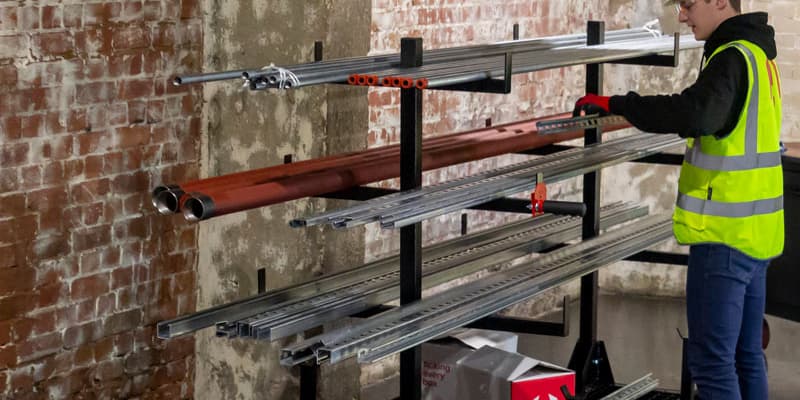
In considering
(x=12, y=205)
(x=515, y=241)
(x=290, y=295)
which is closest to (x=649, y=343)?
(x=515, y=241)

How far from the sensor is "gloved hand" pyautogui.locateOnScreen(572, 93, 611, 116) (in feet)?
13.9

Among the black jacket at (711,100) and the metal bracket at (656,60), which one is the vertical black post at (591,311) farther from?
the black jacket at (711,100)

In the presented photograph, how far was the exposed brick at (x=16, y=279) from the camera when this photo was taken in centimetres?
417

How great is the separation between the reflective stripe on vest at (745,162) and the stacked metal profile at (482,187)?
441 millimetres

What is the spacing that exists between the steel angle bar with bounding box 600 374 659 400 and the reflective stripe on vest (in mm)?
961

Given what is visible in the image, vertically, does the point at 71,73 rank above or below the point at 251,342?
above

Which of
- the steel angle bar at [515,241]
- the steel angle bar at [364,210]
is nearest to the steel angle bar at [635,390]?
the steel angle bar at [515,241]

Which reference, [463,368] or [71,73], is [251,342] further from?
[71,73]

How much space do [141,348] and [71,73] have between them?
106 cm

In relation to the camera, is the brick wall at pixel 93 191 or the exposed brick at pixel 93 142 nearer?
the brick wall at pixel 93 191

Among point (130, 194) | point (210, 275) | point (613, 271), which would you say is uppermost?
point (130, 194)

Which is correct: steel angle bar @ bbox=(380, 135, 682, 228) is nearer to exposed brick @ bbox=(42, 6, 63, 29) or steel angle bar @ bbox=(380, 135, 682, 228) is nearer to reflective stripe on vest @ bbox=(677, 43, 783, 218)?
reflective stripe on vest @ bbox=(677, 43, 783, 218)

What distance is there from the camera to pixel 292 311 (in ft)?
12.3

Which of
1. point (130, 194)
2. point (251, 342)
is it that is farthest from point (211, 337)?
point (130, 194)
